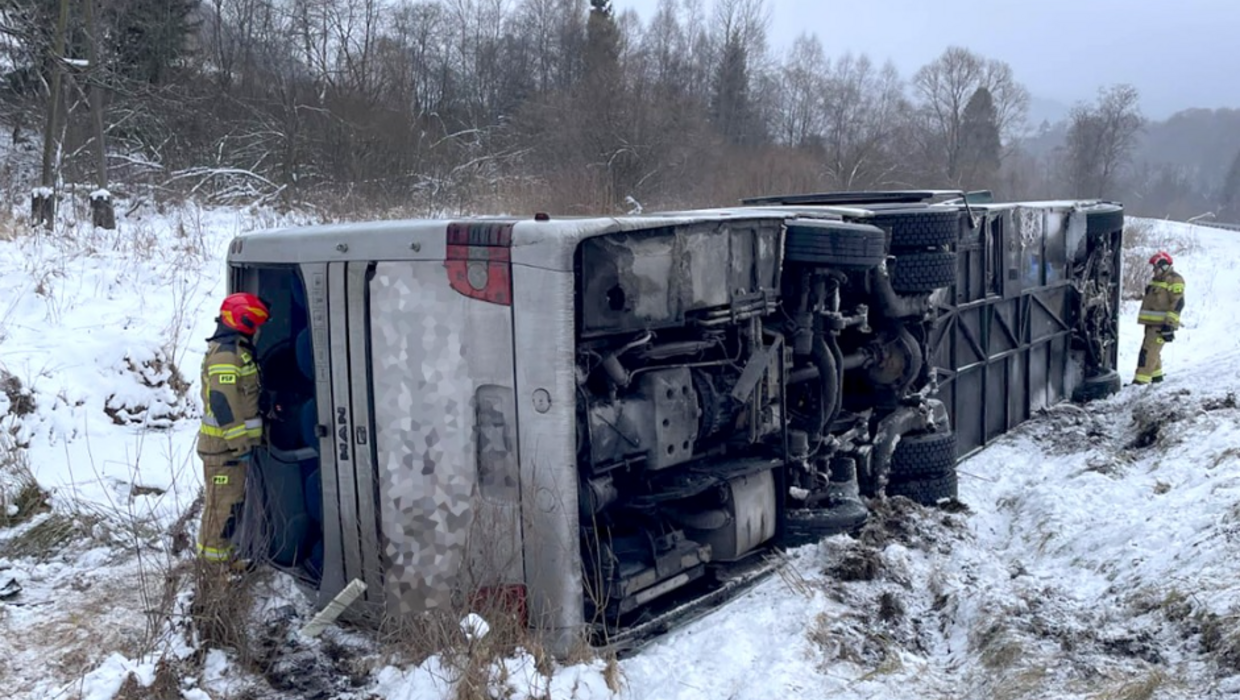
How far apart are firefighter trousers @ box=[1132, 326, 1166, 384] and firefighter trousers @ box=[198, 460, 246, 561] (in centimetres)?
921

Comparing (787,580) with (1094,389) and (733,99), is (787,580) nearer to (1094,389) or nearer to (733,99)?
(1094,389)

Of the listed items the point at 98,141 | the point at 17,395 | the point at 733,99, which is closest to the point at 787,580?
the point at 17,395

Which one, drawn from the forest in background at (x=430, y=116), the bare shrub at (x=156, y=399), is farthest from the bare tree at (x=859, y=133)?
the bare shrub at (x=156, y=399)

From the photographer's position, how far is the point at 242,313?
498 centimetres

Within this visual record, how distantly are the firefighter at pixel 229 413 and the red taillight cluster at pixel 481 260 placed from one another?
1.50 m

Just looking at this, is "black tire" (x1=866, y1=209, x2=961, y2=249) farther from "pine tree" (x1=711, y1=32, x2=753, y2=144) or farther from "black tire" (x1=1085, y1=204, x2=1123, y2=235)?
"pine tree" (x1=711, y1=32, x2=753, y2=144)

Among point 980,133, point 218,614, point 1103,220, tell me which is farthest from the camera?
point 980,133

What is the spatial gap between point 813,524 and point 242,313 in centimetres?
304

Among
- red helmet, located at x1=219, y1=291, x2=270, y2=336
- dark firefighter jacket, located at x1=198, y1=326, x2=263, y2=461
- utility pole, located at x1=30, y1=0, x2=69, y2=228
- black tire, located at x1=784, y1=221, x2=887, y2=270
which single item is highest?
utility pole, located at x1=30, y1=0, x2=69, y2=228

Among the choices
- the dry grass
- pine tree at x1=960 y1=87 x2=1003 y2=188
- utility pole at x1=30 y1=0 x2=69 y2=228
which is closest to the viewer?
the dry grass

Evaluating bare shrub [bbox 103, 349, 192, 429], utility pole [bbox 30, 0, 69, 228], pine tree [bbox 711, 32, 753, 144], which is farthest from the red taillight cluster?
pine tree [bbox 711, 32, 753, 144]

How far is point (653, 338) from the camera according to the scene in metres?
4.60

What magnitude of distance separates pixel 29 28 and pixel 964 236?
978cm

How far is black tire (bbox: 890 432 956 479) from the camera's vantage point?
6.54 meters
